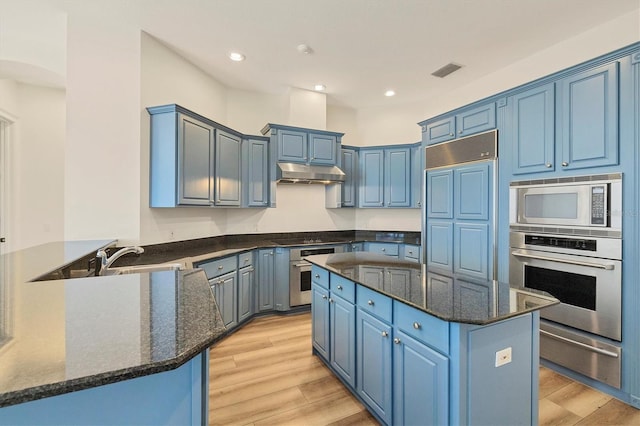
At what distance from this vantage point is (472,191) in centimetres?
312

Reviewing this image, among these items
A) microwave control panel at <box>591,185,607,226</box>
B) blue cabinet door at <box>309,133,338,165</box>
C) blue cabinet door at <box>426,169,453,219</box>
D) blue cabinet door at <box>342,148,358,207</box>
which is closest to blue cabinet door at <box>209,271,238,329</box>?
blue cabinet door at <box>309,133,338,165</box>

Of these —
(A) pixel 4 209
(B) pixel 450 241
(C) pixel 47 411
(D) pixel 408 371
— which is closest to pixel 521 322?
(D) pixel 408 371

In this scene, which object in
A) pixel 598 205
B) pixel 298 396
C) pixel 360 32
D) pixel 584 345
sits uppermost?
pixel 360 32

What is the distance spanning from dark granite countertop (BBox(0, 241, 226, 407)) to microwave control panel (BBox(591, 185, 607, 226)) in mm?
2747

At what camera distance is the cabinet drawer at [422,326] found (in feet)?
4.38

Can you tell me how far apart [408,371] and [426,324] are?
1.05 ft

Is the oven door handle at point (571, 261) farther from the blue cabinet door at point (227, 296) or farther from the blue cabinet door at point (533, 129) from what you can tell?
the blue cabinet door at point (227, 296)

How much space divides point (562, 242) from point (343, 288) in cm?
188

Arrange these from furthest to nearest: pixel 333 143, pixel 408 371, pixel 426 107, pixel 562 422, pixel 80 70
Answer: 1. pixel 426 107
2. pixel 333 143
3. pixel 80 70
4. pixel 562 422
5. pixel 408 371

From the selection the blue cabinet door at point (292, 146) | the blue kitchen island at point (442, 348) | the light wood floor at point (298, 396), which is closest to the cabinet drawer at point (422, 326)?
the blue kitchen island at point (442, 348)

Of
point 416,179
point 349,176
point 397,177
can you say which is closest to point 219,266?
point 349,176

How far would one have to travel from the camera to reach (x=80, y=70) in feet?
8.86

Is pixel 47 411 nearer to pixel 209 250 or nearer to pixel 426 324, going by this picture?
pixel 426 324

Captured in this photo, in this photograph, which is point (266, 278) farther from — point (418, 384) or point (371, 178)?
point (418, 384)
